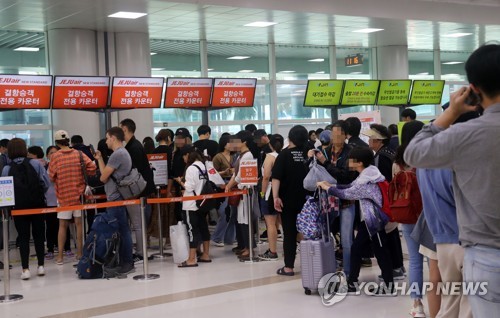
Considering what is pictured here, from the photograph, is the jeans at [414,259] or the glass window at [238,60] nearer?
the jeans at [414,259]

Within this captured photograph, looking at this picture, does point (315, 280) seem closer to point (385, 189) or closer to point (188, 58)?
point (385, 189)

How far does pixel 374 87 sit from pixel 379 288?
891 cm

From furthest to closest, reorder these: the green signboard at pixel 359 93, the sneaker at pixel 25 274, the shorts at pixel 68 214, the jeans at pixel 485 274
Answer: the green signboard at pixel 359 93, the shorts at pixel 68 214, the sneaker at pixel 25 274, the jeans at pixel 485 274

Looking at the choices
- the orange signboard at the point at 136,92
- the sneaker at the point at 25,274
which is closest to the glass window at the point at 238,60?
the orange signboard at the point at 136,92

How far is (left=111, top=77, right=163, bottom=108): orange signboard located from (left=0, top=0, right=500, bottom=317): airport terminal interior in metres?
0.27

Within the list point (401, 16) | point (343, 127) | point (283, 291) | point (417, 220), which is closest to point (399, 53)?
point (401, 16)

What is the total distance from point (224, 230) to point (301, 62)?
32.6 feet

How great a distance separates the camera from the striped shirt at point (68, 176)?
8.44 meters

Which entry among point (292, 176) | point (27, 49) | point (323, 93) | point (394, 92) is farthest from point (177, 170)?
point (394, 92)

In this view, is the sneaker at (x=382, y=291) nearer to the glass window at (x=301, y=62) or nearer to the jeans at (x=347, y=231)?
the jeans at (x=347, y=231)

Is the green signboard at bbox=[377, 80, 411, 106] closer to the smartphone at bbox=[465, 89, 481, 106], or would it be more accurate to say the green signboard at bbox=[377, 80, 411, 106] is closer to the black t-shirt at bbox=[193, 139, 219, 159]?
the black t-shirt at bbox=[193, 139, 219, 159]

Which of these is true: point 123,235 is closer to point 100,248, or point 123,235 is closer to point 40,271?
point 100,248

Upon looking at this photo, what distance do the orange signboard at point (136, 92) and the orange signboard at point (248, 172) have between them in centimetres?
368

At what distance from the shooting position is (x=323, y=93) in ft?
45.2
